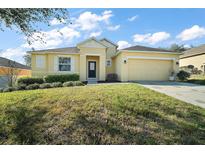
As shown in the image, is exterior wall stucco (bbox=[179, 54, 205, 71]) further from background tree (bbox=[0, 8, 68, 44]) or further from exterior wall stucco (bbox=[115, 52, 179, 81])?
background tree (bbox=[0, 8, 68, 44])

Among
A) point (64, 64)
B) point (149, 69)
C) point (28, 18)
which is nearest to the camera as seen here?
point (28, 18)

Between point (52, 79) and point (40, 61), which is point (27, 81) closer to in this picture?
point (52, 79)

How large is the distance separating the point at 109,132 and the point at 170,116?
8.07 ft

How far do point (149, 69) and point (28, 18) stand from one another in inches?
569

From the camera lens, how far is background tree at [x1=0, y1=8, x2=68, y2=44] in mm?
7837

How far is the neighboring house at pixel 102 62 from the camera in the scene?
1969 centimetres

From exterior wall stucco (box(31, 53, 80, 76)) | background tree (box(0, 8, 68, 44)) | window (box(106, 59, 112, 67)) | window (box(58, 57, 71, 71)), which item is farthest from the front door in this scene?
background tree (box(0, 8, 68, 44))

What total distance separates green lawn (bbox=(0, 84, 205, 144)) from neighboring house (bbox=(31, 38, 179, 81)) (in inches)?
446

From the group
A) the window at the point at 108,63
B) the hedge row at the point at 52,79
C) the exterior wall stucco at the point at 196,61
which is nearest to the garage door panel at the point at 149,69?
the window at the point at 108,63

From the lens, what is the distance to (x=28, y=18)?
8.25 m

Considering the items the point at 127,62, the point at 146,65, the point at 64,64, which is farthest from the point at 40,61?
the point at 146,65

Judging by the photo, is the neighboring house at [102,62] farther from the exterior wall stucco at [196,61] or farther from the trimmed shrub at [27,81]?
the exterior wall stucco at [196,61]

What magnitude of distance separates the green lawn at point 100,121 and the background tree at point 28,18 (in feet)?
10.3
